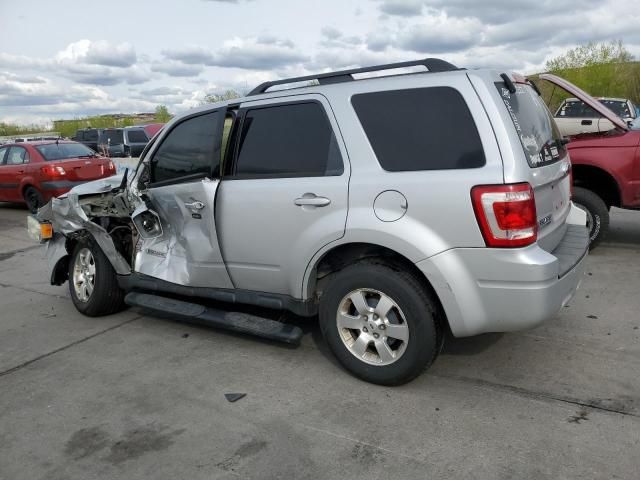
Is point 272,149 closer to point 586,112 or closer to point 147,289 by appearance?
point 147,289

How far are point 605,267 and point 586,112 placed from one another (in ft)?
24.2

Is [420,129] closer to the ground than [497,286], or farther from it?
farther from it

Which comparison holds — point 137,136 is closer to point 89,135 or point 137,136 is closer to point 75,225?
point 89,135

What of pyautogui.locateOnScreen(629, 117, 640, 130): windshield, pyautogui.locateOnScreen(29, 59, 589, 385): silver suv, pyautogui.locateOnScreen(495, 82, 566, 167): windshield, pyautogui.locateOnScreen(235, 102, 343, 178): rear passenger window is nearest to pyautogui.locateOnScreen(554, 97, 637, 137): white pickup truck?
pyautogui.locateOnScreen(629, 117, 640, 130): windshield

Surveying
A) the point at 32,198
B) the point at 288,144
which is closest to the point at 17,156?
the point at 32,198

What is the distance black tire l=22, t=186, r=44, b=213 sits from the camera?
38.2ft

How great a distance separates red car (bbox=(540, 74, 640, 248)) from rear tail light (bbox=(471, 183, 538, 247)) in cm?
348

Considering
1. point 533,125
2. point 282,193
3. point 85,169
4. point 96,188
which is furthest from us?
point 85,169

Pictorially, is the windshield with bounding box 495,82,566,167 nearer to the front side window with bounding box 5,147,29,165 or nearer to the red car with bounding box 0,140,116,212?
the red car with bounding box 0,140,116,212

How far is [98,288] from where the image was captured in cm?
500

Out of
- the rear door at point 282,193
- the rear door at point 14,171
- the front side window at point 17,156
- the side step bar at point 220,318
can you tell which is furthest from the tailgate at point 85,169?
the rear door at point 282,193

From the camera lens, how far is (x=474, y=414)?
3191 millimetres

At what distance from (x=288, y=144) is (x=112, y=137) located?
60.6 ft

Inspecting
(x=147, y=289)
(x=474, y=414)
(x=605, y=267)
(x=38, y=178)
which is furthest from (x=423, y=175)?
(x=38, y=178)
